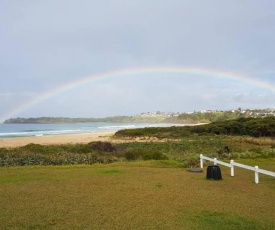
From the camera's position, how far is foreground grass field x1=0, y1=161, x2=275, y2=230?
7215 mm

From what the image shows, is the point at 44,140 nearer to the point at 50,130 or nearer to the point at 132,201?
the point at 132,201

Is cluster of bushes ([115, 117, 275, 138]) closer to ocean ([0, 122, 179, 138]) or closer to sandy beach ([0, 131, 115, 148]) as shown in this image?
sandy beach ([0, 131, 115, 148])

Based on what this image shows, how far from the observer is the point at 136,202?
916cm

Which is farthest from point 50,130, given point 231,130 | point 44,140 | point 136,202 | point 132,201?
point 136,202

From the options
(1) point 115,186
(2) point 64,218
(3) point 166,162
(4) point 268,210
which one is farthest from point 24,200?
(3) point 166,162

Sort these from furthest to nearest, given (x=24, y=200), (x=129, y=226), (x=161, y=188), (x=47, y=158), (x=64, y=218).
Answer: (x=47, y=158) < (x=161, y=188) < (x=24, y=200) < (x=64, y=218) < (x=129, y=226)

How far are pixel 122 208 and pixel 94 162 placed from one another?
13346 mm

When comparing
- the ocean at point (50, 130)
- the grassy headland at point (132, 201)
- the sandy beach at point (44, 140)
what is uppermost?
the ocean at point (50, 130)

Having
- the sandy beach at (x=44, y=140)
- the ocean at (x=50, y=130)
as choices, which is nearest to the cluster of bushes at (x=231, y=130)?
the sandy beach at (x=44, y=140)

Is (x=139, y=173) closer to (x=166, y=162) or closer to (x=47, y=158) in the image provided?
(x=166, y=162)

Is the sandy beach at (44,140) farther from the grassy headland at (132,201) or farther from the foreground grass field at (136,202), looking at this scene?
the foreground grass field at (136,202)

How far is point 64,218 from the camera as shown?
24.7 ft

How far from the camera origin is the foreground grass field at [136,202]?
721 centimetres

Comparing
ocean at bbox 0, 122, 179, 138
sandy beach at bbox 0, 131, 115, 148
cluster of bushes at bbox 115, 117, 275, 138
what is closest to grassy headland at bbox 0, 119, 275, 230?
sandy beach at bbox 0, 131, 115, 148
